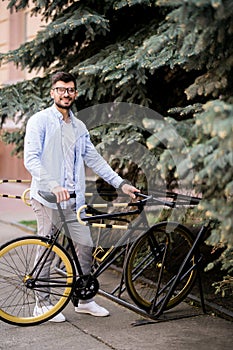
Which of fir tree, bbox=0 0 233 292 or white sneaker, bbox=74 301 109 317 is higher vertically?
fir tree, bbox=0 0 233 292

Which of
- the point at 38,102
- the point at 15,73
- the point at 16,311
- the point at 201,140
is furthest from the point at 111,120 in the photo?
the point at 15,73

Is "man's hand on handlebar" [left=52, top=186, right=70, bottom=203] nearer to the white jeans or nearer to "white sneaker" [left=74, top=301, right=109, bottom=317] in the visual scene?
the white jeans

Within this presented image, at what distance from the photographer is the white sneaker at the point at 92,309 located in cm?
495

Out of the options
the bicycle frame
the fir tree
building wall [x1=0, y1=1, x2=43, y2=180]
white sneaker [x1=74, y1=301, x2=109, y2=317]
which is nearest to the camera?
the fir tree

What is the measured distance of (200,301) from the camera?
17.3 feet

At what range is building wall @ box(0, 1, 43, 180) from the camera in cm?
1334

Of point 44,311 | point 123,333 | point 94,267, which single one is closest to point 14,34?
point 94,267

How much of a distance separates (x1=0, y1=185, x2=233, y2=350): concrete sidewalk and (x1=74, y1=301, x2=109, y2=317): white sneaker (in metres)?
0.04

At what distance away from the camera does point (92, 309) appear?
4.96 meters

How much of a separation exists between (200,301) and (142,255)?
27.1 inches

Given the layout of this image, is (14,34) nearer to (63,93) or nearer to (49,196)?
(63,93)

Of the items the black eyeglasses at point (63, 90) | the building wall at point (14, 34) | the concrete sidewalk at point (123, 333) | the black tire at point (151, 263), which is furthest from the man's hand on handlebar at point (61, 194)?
the building wall at point (14, 34)

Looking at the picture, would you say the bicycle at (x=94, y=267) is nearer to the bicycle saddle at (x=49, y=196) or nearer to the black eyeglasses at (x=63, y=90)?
the bicycle saddle at (x=49, y=196)

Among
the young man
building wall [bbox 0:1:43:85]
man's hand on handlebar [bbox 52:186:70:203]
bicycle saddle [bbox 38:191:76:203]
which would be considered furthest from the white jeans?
building wall [bbox 0:1:43:85]
